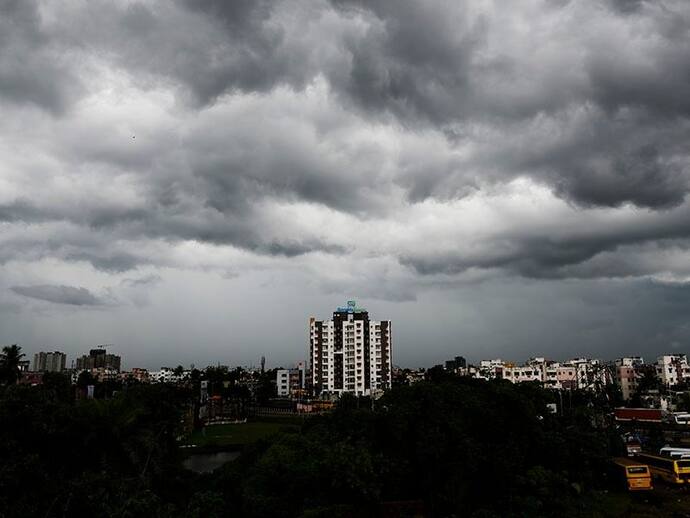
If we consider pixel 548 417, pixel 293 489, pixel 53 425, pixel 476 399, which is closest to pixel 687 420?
pixel 548 417

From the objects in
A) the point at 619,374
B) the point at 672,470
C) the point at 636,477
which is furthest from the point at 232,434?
the point at 619,374

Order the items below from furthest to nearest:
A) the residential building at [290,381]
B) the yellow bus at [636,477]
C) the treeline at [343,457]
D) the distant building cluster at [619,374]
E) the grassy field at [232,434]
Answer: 1. the residential building at [290,381]
2. the distant building cluster at [619,374]
3. the grassy field at [232,434]
4. the yellow bus at [636,477]
5. the treeline at [343,457]

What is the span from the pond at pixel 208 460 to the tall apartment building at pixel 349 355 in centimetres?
5601

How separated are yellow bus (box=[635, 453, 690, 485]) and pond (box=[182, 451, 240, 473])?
1508 inches

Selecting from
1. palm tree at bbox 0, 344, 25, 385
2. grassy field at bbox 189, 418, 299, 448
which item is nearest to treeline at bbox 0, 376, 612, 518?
grassy field at bbox 189, 418, 299, 448

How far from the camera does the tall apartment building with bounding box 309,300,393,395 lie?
118 meters

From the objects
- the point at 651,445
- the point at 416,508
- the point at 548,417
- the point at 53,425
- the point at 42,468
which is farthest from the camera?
the point at 651,445

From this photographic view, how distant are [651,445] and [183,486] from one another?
117 feet

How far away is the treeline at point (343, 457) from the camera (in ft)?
58.5

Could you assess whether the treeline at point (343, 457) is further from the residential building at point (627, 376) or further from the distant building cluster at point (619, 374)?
the residential building at point (627, 376)

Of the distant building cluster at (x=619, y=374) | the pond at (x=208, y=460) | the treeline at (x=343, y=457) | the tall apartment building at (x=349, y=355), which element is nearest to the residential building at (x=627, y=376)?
the distant building cluster at (x=619, y=374)

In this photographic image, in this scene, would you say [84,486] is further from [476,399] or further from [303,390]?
[303,390]

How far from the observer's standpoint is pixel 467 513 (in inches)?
849

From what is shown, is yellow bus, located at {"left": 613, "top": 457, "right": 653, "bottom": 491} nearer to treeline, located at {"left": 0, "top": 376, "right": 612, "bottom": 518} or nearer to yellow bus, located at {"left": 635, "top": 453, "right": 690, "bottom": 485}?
treeline, located at {"left": 0, "top": 376, "right": 612, "bottom": 518}
